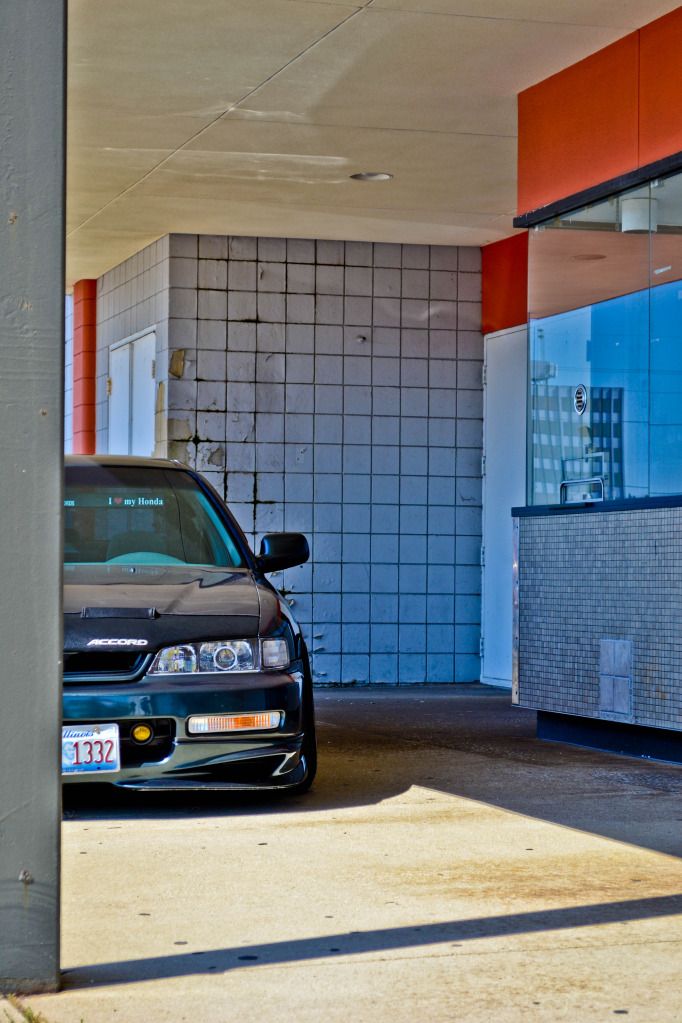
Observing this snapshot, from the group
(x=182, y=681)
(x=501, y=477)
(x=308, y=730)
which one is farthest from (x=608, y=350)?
(x=501, y=477)

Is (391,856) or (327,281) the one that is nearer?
(391,856)

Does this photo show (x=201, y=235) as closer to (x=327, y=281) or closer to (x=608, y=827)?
(x=327, y=281)

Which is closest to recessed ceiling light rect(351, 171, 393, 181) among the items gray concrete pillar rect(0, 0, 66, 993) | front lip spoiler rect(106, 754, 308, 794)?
front lip spoiler rect(106, 754, 308, 794)

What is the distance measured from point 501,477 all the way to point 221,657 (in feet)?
23.0

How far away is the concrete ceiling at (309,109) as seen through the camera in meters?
7.35

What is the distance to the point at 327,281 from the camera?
12.6m

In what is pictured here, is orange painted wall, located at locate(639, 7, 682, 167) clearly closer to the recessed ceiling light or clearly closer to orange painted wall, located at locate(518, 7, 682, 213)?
orange painted wall, located at locate(518, 7, 682, 213)

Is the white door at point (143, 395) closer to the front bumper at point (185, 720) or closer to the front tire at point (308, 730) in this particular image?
the front tire at point (308, 730)

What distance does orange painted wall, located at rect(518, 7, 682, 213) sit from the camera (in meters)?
7.42

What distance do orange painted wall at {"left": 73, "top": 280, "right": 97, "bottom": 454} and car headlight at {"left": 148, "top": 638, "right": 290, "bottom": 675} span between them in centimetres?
926

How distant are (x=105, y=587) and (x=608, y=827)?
2.20 metres

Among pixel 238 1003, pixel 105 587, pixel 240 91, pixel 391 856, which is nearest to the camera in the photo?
pixel 238 1003

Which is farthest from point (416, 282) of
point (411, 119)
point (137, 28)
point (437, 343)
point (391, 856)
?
point (391, 856)

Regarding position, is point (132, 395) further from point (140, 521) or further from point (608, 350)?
point (140, 521)
